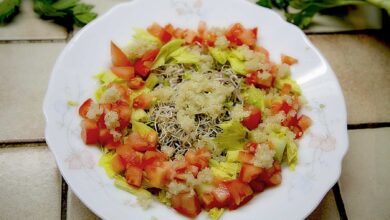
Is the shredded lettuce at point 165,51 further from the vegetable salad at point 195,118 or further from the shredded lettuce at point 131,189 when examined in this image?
the shredded lettuce at point 131,189

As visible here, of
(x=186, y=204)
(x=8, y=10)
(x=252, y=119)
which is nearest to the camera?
(x=186, y=204)

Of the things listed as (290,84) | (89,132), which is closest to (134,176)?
(89,132)

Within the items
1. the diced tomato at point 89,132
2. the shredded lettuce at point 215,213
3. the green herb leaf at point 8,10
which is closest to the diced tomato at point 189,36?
the diced tomato at point 89,132

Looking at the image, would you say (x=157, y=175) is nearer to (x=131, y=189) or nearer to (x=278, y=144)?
(x=131, y=189)

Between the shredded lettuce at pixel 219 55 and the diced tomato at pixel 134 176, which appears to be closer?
the diced tomato at pixel 134 176

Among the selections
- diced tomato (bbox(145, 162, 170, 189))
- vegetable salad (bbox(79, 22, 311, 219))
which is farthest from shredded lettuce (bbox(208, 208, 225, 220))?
diced tomato (bbox(145, 162, 170, 189))

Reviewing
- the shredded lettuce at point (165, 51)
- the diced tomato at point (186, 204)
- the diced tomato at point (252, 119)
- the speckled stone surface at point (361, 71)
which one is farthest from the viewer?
the speckled stone surface at point (361, 71)
